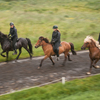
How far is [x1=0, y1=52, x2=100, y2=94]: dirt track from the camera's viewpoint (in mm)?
8172

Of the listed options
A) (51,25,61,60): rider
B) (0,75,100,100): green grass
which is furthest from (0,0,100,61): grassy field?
(0,75,100,100): green grass

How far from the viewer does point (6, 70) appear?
10.2 m

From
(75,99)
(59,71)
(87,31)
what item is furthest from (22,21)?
(75,99)

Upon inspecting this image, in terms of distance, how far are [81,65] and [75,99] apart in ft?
16.6

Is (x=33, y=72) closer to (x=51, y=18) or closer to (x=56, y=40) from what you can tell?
(x=56, y=40)

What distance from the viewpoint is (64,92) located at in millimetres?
7152

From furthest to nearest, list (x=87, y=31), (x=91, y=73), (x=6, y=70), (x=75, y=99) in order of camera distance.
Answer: (x=87, y=31)
(x=6, y=70)
(x=91, y=73)
(x=75, y=99)

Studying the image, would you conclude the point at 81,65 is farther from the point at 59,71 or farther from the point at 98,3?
the point at 98,3

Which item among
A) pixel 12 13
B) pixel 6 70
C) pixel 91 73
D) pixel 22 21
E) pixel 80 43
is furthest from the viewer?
pixel 12 13

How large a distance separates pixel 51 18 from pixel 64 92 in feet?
59.5

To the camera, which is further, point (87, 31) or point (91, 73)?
point (87, 31)

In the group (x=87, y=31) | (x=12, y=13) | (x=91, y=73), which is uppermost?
(x=12, y=13)

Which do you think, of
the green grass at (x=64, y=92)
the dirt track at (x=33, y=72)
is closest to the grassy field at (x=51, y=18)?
the dirt track at (x=33, y=72)

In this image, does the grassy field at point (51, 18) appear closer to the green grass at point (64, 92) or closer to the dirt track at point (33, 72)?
the dirt track at point (33, 72)
